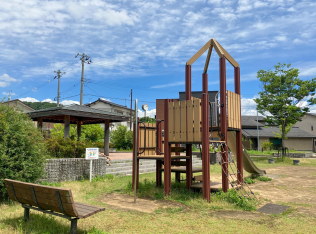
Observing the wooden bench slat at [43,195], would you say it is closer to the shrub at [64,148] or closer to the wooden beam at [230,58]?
the wooden beam at [230,58]

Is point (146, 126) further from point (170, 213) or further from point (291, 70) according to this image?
point (291, 70)

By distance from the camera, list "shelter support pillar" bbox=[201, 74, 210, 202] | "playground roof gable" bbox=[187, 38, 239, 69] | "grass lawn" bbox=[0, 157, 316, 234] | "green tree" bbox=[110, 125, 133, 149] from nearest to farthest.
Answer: "grass lawn" bbox=[0, 157, 316, 234] → "shelter support pillar" bbox=[201, 74, 210, 202] → "playground roof gable" bbox=[187, 38, 239, 69] → "green tree" bbox=[110, 125, 133, 149]

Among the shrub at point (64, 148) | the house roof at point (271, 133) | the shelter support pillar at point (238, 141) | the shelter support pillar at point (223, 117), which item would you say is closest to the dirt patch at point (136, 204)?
the shelter support pillar at point (223, 117)

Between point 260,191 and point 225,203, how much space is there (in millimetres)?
2887

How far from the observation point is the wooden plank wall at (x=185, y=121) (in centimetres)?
724

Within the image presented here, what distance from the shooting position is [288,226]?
192 inches

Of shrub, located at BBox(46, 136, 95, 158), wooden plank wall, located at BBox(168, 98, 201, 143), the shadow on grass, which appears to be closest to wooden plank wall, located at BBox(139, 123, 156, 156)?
wooden plank wall, located at BBox(168, 98, 201, 143)

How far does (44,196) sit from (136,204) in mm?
2971

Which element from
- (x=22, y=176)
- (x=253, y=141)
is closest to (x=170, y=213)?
(x=22, y=176)

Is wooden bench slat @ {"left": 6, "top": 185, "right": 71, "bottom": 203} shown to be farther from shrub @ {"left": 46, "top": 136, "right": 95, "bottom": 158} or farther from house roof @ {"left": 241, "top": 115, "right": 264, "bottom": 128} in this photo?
house roof @ {"left": 241, "top": 115, "right": 264, "bottom": 128}

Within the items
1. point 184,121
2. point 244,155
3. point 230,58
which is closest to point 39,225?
point 184,121

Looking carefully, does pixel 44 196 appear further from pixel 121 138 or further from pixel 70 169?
pixel 121 138

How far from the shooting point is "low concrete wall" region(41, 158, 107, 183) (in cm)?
954

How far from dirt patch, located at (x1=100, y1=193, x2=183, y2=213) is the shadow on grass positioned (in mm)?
1776
